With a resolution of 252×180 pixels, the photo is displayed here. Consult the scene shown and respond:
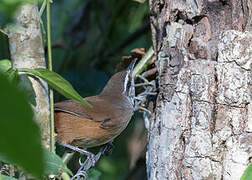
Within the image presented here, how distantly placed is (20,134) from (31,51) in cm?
147

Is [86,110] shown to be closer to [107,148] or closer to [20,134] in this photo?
[107,148]

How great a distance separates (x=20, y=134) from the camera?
0.42m

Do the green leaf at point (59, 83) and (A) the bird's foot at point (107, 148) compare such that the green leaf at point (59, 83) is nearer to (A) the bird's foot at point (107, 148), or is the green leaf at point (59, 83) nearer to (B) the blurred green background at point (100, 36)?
(A) the bird's foot at point (107, 148)

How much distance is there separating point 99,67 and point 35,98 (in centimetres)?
259

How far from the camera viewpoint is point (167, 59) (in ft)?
7.25

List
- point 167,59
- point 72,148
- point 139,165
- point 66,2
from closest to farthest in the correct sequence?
point 167,59, point 72,148, point 139,165, point 66,2

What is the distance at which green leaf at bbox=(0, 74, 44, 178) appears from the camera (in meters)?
0.42

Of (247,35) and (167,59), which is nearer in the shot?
(247,35)

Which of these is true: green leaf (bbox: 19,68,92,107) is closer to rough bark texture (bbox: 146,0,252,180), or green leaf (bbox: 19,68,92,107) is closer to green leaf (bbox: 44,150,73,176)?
green leaf (bbox: 44,150,73,176)

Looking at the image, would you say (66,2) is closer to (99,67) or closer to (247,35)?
(99,67)

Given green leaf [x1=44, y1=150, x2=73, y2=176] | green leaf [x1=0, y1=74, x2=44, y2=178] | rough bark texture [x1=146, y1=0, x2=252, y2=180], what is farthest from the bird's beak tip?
green leaf [x1=0, y1=74, x2=44, y2=178]

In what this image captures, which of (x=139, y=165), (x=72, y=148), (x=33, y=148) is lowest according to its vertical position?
(x=139, y=165)

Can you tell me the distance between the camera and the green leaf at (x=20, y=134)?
0.42 metres

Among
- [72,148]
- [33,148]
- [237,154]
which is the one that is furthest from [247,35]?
[33,148]
